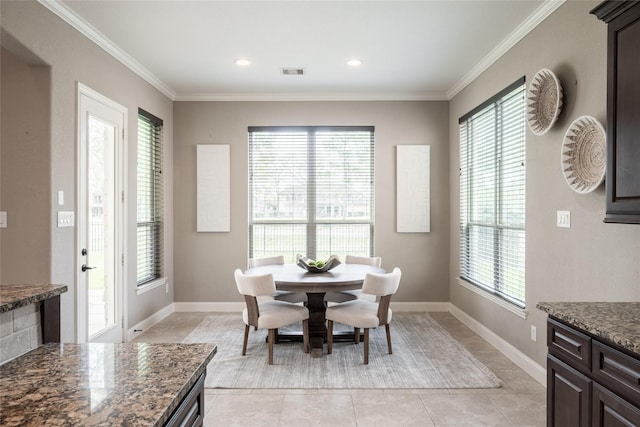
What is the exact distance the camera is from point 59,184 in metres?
3.05

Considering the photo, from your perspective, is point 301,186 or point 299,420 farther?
point 301,186

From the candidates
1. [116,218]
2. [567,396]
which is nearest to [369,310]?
[567,396]

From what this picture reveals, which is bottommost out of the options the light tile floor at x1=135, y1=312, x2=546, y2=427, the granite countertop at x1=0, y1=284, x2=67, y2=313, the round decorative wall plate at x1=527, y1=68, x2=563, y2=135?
the light tile floor at x1=135, y1=312, x2=546, y2=427

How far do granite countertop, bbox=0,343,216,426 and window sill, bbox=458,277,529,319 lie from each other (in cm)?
291

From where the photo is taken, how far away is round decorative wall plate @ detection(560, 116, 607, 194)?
7.88 ft

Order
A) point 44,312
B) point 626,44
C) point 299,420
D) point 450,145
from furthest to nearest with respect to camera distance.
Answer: point 450,145 → point 299,420 → point 626,44 → point 44,312

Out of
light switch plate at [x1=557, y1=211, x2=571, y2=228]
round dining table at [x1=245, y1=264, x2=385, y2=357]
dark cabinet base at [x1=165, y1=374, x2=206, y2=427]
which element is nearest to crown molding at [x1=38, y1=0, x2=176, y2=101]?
round dining table at [x1=245, y1=264, x2=385, y2=357]

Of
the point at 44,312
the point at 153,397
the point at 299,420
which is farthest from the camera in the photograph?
the point at 299,420

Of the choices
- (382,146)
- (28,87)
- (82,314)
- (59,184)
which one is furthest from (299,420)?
(382,146)

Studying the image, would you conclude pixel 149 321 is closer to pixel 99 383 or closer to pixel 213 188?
pixel 213 188

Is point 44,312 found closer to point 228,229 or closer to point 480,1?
point 480,1

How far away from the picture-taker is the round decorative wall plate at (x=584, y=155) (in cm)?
240

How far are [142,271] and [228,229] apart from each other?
1.17 meters

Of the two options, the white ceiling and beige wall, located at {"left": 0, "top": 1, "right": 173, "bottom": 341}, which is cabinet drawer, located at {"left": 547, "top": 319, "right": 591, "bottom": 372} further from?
beige wall, located at {"left": 0, "top": 1, "right": 173, "bottom": 341}
